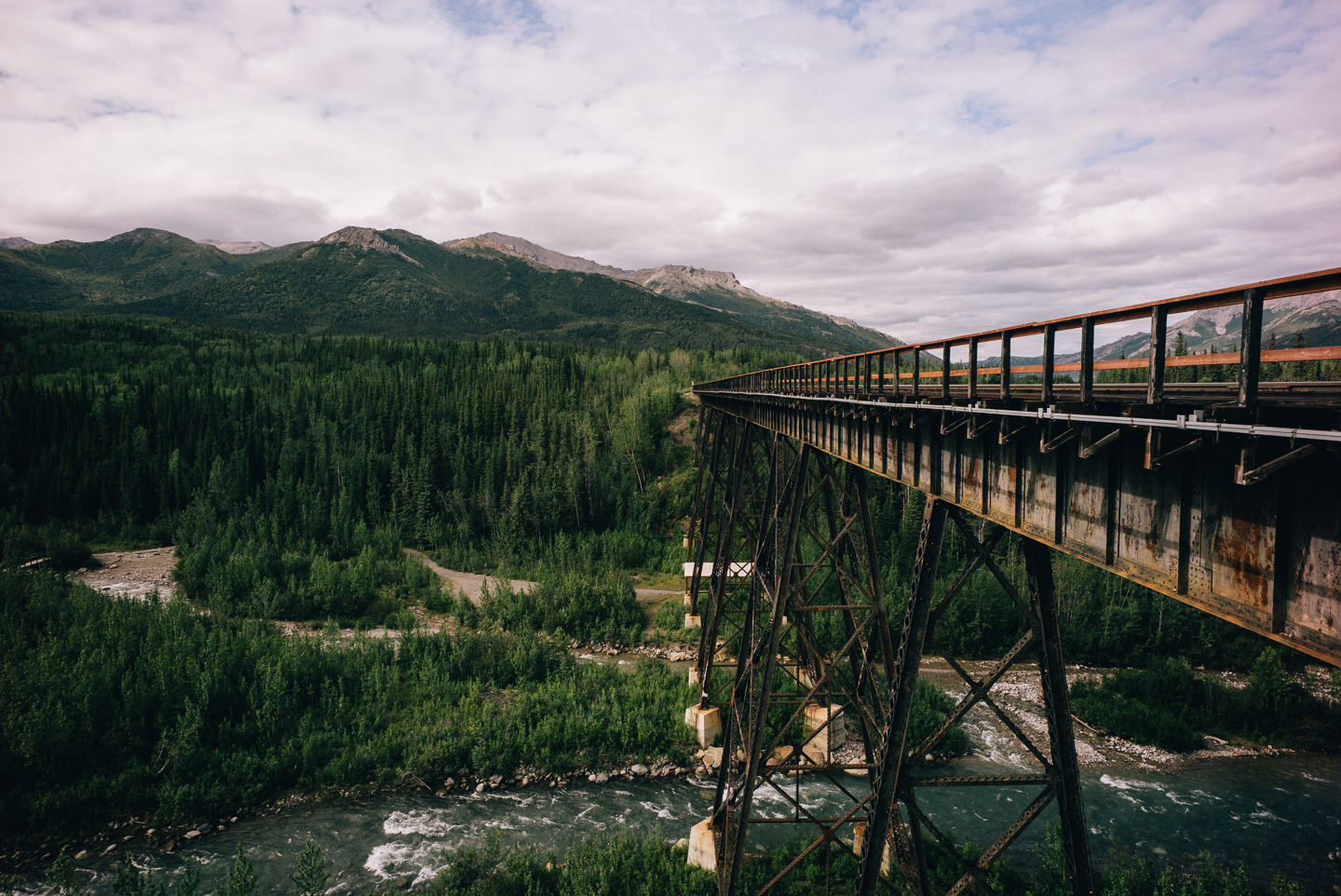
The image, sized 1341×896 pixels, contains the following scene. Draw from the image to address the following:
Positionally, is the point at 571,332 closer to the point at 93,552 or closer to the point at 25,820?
the point at 93,552

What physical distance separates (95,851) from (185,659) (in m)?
6.82

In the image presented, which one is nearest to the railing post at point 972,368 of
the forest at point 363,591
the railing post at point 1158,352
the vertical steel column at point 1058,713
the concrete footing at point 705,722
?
the vertical steel column at point 1058,713

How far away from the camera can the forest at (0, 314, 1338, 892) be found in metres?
19.4

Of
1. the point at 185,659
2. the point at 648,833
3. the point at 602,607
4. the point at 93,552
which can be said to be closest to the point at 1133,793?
the point at 648,833

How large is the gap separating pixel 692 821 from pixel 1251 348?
1799 cm

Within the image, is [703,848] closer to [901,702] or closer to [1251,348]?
[901,702]

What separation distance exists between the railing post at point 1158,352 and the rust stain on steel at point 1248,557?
94 cm

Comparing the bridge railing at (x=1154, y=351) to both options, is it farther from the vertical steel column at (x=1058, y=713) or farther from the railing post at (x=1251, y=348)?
the vertical steel column at (x=1058, y=713)

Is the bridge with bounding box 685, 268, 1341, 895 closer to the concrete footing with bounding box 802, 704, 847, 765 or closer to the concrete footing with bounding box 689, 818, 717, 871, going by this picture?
the concrete footing with bounding box 689, 818, 717, 871

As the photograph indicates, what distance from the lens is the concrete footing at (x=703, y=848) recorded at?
43.2 feet

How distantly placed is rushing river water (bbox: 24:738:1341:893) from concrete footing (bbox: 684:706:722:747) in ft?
4.25

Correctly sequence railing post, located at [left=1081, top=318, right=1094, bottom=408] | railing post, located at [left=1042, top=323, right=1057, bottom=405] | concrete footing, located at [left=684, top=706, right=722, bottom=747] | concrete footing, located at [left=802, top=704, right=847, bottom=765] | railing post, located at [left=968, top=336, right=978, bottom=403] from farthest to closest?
concrete footing, located at [left=684, top=706, right=722, bottom=747], concrete footing, located at [left=802, top=704, right=847, bottom=765], railing post, located at [left=968, top=336, right=978, bottom=403], railing post, located at [left=1042, top=323, right=1057, bottom=405], railing post, located at [left=1081, top=318, right=1094, bottom=408]

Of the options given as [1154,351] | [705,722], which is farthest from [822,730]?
[1154,351]

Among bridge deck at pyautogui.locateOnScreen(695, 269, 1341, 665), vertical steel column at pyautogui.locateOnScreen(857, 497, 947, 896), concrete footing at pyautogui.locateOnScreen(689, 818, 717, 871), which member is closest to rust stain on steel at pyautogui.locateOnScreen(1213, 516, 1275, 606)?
bridge deck at pyautogui.locateOnScreen(695, 269, 1341, 665)
